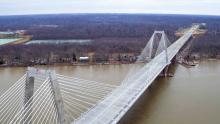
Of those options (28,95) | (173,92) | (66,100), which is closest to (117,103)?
(66,100)

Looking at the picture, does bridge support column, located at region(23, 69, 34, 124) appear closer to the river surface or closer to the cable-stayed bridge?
the cable-stayed bridge

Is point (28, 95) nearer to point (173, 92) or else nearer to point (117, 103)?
point (117, 103)

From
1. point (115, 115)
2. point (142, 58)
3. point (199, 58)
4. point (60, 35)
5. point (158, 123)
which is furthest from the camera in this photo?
point (60, 35)

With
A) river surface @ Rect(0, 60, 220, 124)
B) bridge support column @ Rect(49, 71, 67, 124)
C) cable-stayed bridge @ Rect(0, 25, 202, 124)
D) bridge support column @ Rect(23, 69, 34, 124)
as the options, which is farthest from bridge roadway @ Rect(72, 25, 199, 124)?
bridge support column @ Rect(23, 69, 34, 124)

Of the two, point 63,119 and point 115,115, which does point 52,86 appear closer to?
point 63,119

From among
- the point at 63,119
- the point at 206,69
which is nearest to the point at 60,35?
the point at 206,69

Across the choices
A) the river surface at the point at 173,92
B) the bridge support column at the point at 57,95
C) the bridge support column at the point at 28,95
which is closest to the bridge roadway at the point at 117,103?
the river surface at the point at 173,92

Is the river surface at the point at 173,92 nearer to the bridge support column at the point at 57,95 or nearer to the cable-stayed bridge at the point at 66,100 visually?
the cable-stayed bridge at the point at 66,100
